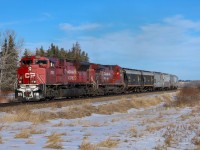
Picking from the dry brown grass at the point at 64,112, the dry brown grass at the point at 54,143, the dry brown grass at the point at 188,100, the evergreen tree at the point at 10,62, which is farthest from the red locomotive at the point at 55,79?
the evergreen tree at the point at 10,62

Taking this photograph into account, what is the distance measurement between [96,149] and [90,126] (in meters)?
5.46

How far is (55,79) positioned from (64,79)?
164 centimetres

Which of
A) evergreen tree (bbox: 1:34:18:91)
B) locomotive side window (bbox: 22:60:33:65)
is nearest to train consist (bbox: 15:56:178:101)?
locomotive side window (bbox: 22:60:33:65)

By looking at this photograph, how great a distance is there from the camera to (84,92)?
34.1 m

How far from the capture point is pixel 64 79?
98.5 ft

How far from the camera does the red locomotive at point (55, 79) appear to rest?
25.7 meters

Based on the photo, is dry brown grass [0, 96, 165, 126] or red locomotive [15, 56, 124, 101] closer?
dry brown grass [0, 96, 165, 126]

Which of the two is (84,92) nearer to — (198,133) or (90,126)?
(90,126)

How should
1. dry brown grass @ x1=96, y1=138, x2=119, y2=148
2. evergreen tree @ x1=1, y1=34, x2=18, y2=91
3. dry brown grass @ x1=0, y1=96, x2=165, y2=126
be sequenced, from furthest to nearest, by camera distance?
evergreen tree @ x1=1, y1=34, x2=18, y2=91 < dry brown grass @ x1=0, y1=96, x2=165, y2=126 < dry brown grass @ x1=96, y1=138, x2=119, y2=148

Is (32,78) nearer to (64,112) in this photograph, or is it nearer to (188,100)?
(64,112)

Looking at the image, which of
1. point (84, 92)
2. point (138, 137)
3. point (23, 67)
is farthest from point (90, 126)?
point (84, 92)

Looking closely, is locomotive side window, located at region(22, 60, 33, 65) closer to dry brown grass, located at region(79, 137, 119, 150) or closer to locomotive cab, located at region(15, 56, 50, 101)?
locomotive cab, located at region(15, 56, 50, 101)

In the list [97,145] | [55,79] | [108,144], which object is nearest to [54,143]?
[97,145]

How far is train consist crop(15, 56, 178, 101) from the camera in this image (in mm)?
25828
